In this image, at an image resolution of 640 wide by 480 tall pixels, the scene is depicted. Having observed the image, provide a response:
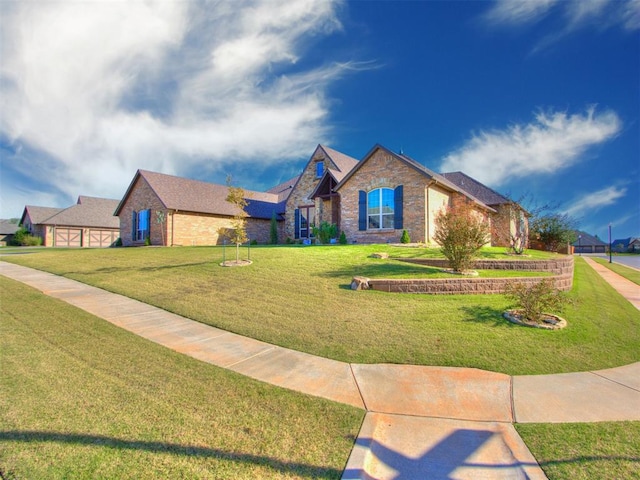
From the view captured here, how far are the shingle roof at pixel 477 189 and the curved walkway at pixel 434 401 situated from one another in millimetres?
23495

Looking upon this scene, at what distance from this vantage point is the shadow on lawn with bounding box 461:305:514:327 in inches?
252

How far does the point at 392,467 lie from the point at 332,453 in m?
0.52

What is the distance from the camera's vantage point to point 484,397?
3803 mm

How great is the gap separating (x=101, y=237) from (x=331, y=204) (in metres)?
35.2

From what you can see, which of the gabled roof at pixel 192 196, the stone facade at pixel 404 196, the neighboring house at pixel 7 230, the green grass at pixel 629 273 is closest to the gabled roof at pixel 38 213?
the neighboring house at pixel 7 230

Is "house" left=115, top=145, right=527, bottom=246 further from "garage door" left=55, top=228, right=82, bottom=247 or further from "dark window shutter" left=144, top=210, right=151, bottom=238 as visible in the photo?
"garage door" left=55, top=228, right=82, bottom=247

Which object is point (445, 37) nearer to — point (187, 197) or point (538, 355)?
point (538, 355)

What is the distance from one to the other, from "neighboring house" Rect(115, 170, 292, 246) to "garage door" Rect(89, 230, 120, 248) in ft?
52.2

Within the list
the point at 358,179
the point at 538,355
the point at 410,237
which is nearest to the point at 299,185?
the point at 358,179

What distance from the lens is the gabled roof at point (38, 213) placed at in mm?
38500

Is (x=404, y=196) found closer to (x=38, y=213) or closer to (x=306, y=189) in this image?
(x=306, y=189)

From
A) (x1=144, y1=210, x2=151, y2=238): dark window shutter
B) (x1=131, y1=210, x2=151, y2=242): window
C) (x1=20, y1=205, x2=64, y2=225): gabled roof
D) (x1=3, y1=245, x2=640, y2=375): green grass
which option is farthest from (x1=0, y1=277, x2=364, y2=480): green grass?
(x1=20, y1=205, x2=64, y2=225): gabled roof

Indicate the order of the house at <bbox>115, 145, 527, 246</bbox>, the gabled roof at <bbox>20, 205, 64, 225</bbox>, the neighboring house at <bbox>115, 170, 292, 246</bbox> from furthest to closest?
the gabled roof at <bbox>20, 205, 64, 225</bbox>
the neighboring house at <bbox>115, 170, 292, 246</bbox>
the house at <bbox>115, 145, 527, 246</bbox>

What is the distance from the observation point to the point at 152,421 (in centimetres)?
305
